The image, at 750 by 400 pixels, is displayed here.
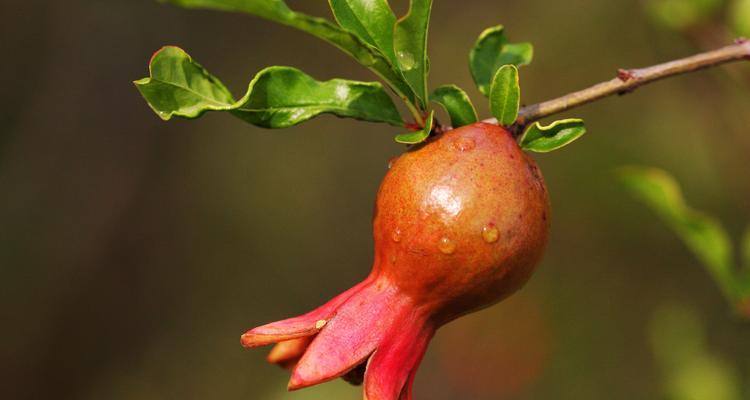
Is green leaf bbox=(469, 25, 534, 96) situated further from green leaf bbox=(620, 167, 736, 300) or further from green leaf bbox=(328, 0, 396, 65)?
green leaf bbox=(620, 167, 736, 300)

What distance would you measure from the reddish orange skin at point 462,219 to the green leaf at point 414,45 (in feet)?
0.23

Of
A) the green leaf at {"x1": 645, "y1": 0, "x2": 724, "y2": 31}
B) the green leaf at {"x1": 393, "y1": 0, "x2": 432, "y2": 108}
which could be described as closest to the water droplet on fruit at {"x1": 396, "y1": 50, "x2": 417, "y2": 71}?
the green leaf at {"x1": 393, "y1": 0, "x2": 432, "y2": 108}

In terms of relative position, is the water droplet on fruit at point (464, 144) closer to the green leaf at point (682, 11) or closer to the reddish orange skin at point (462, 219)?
the reddish orange skin at point (462, 219)

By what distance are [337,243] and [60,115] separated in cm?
130

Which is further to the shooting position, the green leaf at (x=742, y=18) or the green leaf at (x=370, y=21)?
the green leaf at (x=742, y=18)

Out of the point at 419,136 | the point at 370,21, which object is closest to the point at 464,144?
the point at 419,136

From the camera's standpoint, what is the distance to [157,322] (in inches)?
143

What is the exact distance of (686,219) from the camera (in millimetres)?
1272

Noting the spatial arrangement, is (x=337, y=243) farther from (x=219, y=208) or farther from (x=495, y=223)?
(x=495, y=223)

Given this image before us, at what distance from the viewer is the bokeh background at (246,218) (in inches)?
115

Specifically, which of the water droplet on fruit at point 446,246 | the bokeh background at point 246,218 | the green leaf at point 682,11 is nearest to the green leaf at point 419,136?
the water droplet on fruit at point 446,246

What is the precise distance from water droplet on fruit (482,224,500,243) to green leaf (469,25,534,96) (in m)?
0.26

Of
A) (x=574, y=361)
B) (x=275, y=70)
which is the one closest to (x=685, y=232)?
(x=275, y=70)

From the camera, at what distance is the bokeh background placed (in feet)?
9.60
